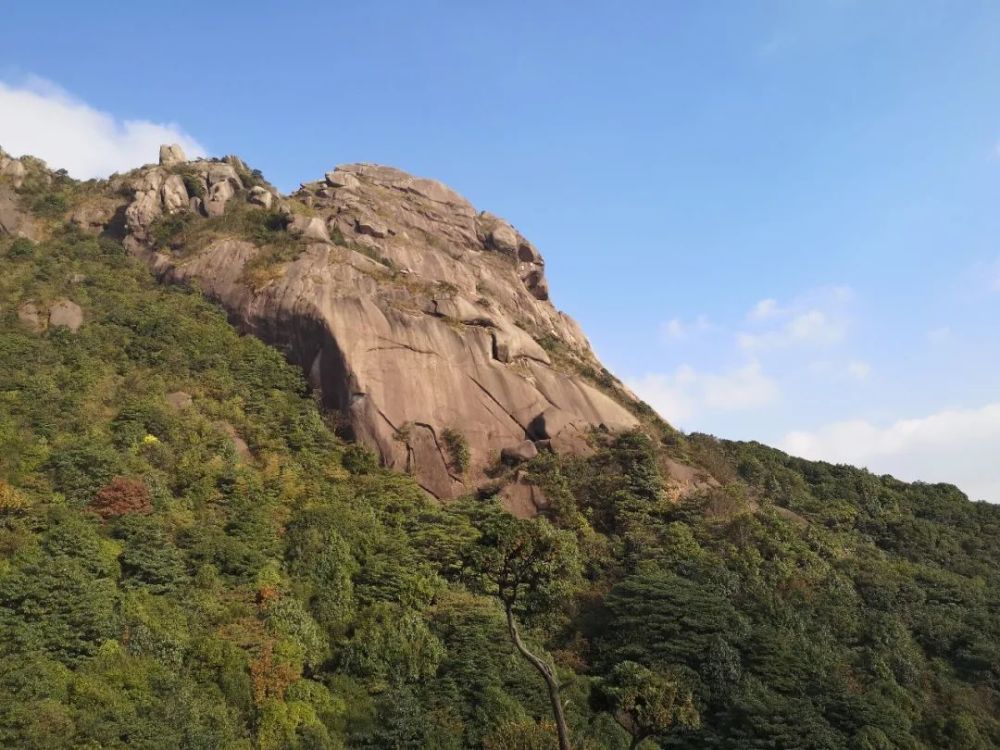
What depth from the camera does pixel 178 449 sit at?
33.4m

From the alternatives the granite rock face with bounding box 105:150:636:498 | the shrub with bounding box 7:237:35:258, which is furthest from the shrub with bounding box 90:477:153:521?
the shrub with bounding box 7:237:35:258

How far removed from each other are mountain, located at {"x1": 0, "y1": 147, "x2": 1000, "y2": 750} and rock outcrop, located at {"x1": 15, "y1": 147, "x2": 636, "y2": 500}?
20 cm

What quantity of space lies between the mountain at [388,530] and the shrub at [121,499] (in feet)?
0.45

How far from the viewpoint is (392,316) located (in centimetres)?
4359

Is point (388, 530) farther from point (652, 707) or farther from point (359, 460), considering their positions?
point (652, 707)

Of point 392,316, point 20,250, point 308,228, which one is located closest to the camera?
point 392,316

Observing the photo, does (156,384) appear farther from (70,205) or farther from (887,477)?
(887,477)

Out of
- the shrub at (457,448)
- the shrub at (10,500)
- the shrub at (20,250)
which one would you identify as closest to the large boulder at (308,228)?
the shrub at (20,250)

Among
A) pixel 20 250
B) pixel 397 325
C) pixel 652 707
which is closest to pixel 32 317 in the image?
pixel 20 250

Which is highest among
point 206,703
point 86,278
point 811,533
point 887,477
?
point 86,278

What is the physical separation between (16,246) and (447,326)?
1102 inches

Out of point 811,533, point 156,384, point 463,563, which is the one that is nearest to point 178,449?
point 156,384

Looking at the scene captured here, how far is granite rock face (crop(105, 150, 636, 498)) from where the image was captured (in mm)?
40500

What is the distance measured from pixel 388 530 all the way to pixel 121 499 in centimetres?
1051
